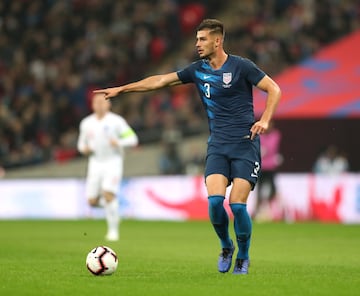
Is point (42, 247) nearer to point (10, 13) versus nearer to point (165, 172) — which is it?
point (165, 172)

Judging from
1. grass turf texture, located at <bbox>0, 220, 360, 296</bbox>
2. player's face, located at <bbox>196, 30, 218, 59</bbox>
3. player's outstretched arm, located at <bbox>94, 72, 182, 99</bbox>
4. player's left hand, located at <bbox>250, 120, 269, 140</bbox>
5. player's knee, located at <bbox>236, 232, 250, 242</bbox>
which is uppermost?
player's face, located at <bbox>196, 30, 218, 59</bbox>

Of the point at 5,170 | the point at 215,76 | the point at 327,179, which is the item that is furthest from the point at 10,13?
the point at 215,76

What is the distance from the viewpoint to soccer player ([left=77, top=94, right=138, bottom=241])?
1775 cm

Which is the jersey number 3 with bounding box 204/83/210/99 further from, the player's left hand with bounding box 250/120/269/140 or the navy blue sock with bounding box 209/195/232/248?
the navy blue sock with bounding box 209/195/232/248

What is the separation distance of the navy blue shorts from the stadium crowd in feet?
55.1

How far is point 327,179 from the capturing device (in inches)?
890

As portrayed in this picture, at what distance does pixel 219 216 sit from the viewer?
10547mm

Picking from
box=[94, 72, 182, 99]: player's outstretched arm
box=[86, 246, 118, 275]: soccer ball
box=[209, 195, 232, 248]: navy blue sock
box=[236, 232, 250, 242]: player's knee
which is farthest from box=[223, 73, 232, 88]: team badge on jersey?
box=[86, 246, 118, 275]: soccer ball

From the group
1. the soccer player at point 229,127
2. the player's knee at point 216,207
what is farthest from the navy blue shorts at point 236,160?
the player's knee at point 216,207

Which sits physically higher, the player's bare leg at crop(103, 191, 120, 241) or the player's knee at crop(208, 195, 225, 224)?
the player's knee at crop(208, 195, 225, 224)

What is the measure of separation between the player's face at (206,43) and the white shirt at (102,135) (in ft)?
24.1

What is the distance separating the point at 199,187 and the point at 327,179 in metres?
2.94

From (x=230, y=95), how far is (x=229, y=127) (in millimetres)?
316

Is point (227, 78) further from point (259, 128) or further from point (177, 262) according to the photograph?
point (177, 262)
